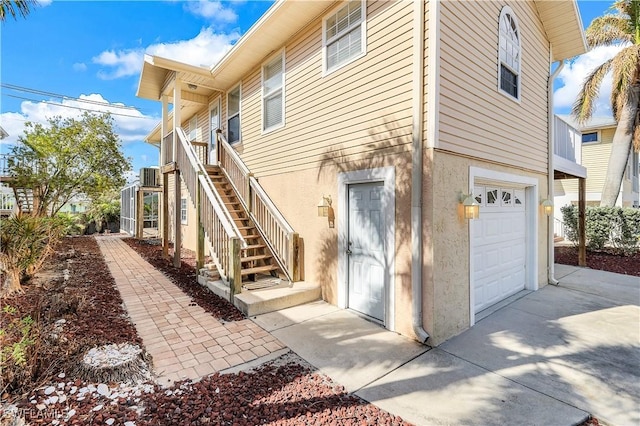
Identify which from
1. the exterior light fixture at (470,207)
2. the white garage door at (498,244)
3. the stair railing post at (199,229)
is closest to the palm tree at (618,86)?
the white garage door at (498,244)

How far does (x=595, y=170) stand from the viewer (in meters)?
16.3

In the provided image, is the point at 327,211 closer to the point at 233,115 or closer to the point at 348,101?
the point at 348,101

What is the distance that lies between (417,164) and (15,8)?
19.2ft

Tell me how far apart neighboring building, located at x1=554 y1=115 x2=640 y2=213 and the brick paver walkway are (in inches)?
675

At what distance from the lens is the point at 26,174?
10.8m

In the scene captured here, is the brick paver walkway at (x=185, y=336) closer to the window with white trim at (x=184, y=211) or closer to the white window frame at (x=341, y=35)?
the white window frame at (x=341, y=35)

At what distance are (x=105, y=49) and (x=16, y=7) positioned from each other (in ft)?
42.2

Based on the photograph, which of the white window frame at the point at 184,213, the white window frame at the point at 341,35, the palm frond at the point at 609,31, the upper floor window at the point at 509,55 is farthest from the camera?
the white window frame at the point at 184,213

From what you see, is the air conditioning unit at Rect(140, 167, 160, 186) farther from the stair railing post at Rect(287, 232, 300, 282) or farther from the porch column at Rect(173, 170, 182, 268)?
the stair railing post at Rect(287, 232, 300, 282)

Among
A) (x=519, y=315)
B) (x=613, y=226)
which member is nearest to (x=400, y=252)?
(x=519, y=315)

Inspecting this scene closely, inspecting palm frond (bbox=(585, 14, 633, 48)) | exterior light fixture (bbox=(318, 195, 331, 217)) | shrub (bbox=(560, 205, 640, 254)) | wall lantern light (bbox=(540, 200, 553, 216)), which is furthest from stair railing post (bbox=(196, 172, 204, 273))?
palm frond (bbox=(585, 14, 633, 48))

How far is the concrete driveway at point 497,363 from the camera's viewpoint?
2.78 meters

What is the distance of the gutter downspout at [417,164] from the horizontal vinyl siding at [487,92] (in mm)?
319

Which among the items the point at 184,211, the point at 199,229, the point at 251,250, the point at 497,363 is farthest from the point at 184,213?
the point at 497,363
